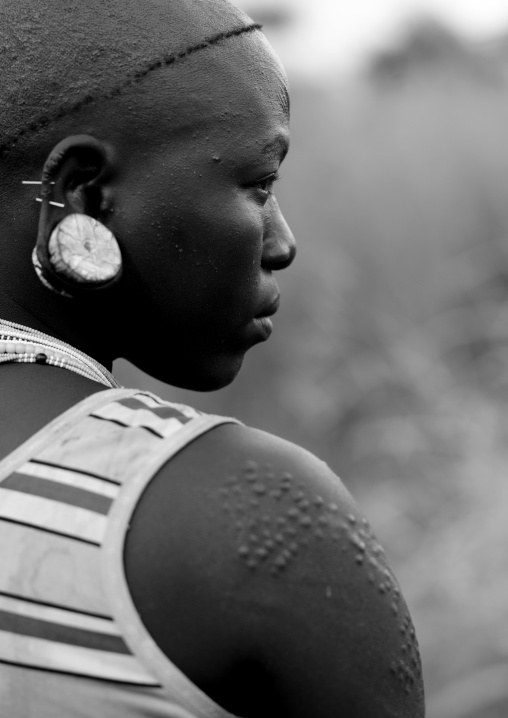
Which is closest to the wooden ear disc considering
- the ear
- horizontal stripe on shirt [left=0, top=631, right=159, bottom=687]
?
the ear

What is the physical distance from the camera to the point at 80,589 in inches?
63.1

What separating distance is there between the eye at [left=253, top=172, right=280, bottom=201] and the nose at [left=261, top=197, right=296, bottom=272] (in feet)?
0.09

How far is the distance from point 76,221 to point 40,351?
0.75ft

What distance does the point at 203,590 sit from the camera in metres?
1.61

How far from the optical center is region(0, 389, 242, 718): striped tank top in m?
1.59

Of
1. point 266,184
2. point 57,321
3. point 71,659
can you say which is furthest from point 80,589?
point 266,184

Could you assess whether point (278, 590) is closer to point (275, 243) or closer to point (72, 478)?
point (72, 478)

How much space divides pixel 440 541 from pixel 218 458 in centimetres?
468

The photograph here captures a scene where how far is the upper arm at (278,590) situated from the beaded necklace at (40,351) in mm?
370

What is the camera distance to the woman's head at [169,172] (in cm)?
197

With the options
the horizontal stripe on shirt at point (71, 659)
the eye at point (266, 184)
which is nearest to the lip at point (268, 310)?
the eye at point (266, 184)

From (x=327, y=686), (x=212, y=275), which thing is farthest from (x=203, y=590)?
(x=212, y=275)

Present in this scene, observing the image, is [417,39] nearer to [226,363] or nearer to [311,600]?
[226,363]

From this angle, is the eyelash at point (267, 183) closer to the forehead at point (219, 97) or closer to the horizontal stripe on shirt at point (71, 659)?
the forehead at point (219, 97)
